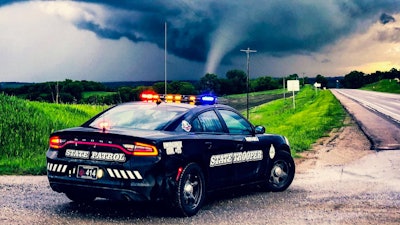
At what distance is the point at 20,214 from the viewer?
7746mm

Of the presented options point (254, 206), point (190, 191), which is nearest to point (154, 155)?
point (190, 191)

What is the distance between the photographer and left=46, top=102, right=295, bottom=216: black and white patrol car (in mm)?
7414

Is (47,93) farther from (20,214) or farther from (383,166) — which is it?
(20,214)

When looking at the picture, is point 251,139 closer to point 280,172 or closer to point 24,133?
point 280,172

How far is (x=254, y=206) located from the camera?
8695 millimetres

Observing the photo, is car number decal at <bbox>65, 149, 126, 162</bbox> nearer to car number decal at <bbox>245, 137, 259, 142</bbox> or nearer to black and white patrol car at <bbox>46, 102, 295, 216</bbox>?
black and white patrol car at <bbox>46, 102, 295, 216</bbox>

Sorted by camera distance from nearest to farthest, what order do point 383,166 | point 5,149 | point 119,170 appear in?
point 119,170 → point 383,166 → point 5,149

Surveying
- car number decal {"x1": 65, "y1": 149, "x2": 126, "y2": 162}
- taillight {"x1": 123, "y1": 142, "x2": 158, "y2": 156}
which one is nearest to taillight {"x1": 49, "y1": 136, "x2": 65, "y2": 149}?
car number decal {"x1": 65, "y1": 149, "x2": 126, "y2": 162}

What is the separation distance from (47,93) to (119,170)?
22.6m

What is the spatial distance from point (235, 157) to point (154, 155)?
186 cm

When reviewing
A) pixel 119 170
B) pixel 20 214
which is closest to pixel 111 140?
pixel 119 170

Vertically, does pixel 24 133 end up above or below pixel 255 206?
above

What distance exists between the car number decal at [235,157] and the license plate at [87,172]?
1.61m

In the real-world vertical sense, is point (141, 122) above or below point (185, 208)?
above
